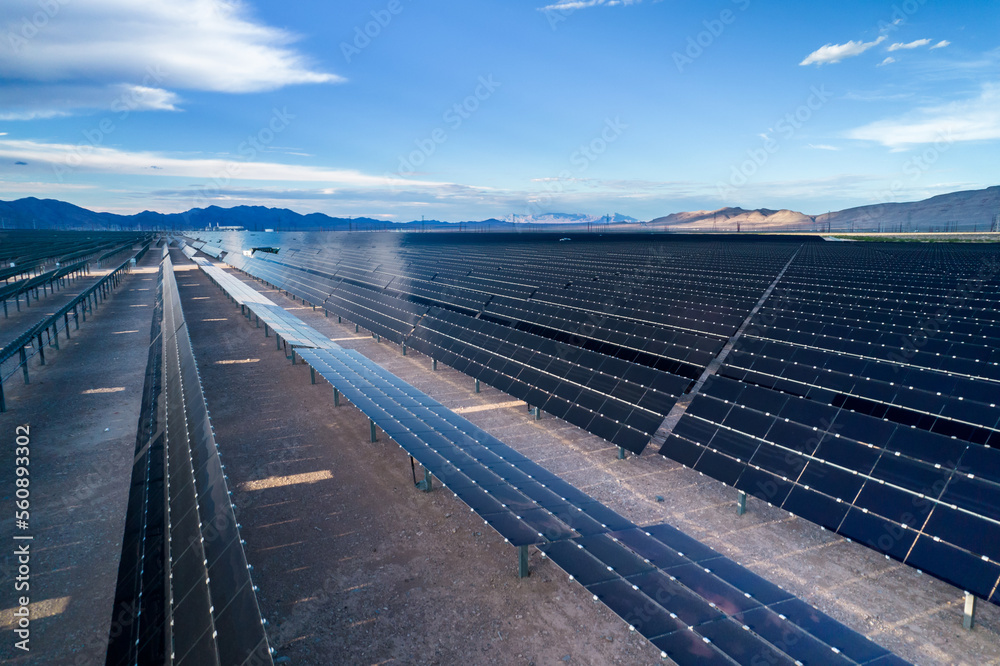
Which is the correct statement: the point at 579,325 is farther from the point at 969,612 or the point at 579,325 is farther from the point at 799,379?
the point at 969,612

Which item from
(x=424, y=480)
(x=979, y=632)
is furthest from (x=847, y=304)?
(x=424, y=480)

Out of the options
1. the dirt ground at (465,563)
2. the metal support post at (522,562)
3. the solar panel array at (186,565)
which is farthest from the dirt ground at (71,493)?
the metal support post at (522,562)

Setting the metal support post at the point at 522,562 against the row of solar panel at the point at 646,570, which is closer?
the row of solar panel at the point at 646,570

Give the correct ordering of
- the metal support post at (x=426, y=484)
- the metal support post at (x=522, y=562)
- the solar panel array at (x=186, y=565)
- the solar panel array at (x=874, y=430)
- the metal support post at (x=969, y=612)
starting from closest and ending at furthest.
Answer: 1. the solar panel array at (x=186, y=565)
2. the metal support post at (x=969, y=612)
3. the solar panel array at (x=874, y=430)
4. the metal support post at (x=522, y=562)
5. the metal support post at (x=426, y=484)

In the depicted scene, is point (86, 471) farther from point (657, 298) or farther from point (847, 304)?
point (847, 304)

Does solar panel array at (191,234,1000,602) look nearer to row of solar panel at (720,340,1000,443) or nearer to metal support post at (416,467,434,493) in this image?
row of solar panel at (720,340,1000,443)

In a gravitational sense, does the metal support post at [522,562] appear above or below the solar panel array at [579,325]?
below

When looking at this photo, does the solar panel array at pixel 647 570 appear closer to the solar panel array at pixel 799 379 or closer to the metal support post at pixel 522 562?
the metal support post at pixel 522 562

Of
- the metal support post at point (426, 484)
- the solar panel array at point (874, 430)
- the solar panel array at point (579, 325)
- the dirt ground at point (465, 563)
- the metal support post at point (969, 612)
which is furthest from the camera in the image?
the solar panel array at point (579, 325)
